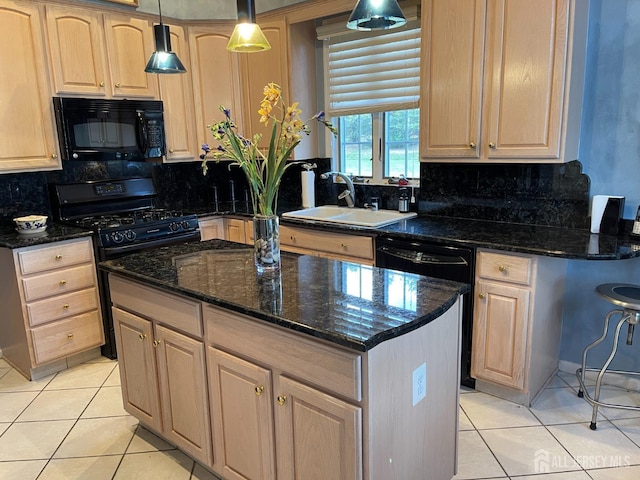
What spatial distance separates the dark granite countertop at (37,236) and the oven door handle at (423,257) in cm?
194

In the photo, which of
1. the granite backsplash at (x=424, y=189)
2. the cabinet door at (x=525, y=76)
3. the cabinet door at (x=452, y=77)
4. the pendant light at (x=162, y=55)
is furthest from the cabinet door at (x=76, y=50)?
the cabinet door at (x=525, y=76)

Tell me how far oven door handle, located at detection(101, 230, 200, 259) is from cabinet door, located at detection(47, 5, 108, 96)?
3.62ft

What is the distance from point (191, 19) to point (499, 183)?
2652 mm

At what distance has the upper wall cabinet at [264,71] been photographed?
3.75 metres

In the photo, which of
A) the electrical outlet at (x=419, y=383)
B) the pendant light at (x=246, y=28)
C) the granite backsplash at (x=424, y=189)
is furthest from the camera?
the granite backsplash at (x=424, y=189)

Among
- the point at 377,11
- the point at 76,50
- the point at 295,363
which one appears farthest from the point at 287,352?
the point at 76,50

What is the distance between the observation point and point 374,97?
3635 mm

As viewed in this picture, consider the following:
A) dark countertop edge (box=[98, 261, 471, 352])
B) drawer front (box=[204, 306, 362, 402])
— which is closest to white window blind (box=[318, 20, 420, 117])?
dark countertop edge (box=[98, 261, 471, 352])

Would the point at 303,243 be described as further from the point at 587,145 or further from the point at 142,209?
the point at 587,145

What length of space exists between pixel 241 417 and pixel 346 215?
209cm

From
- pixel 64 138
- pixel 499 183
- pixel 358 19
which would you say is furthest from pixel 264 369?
pixel 64 138

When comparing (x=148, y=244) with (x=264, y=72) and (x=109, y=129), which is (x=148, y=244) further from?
(x=264, y=72)

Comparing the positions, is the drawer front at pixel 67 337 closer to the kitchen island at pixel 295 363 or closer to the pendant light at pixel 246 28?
the kitchen island at pixel 295 363

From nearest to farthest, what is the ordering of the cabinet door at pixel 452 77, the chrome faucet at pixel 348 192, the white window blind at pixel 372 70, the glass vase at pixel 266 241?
the glass vase at pixel 266 241, the cabinet door at pixel 452 77, the white window blind at pixel 372 70, the chrome faucet at pixel 348 192
